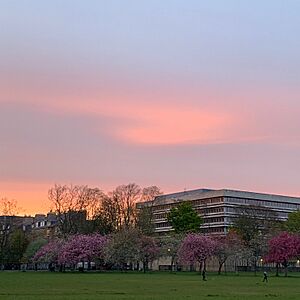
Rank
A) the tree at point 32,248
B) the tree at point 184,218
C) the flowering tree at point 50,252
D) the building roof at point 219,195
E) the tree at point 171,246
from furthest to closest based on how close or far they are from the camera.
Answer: the building roof at point 219,195 → the tree at point 32,248 → the tree at point 184,218 → the flowering tree at point 50,252 → the tree at point 171,246

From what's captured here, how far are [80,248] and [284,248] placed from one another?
3720 centimetres

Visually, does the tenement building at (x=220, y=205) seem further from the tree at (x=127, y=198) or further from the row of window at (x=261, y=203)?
the tree at (x=127, y=198)

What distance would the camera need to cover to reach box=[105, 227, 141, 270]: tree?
11150 cm

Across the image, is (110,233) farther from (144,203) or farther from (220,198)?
(220,198)

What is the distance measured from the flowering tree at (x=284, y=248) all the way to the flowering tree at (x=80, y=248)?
Answer: 103 feet

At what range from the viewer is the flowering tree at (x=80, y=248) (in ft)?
370

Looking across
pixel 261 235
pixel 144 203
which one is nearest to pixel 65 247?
pixel 144 203

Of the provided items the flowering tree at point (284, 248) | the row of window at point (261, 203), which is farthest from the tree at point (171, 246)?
the row of window at point (261, 203)

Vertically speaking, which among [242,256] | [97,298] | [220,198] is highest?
[220,198]

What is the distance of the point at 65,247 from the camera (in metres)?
113

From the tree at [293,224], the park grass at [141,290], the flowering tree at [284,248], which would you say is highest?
the tree at [293,224]

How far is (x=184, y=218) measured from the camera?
131125 mm

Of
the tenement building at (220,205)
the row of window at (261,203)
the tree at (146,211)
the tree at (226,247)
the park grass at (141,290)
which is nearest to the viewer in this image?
the park grass at (141,290)

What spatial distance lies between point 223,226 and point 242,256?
48052 millimetres
